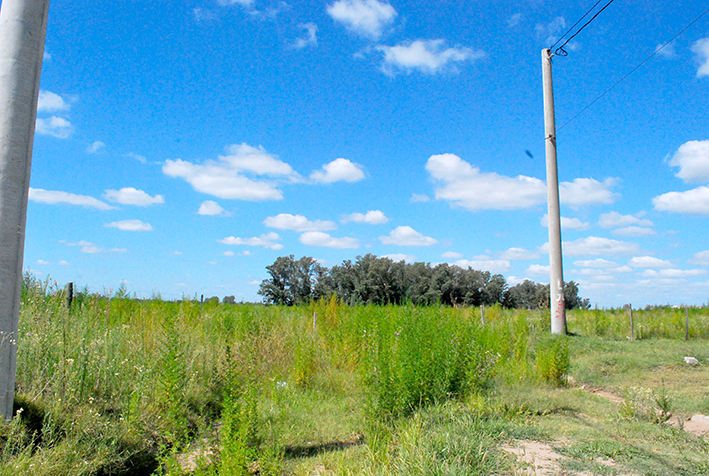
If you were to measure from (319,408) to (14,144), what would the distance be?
4962 mm

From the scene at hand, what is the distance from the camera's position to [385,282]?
39531mm

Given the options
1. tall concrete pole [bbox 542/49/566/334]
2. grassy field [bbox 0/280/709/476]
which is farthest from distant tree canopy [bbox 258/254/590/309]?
grassy field [bbox 0/280/709/476]

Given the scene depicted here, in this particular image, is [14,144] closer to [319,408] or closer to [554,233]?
[319,408]

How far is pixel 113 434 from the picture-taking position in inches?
192

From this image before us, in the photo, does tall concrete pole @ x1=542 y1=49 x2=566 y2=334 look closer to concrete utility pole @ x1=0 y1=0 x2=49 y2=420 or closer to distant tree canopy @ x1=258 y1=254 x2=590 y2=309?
concrete utility pole @ x1=0 y1=0 x2=49 y2=420

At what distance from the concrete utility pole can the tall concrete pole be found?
11.8 m

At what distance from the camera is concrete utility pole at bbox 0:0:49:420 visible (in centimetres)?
460

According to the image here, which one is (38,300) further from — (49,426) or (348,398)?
(348,398)

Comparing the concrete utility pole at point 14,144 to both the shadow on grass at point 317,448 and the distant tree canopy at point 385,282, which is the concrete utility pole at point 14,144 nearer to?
the shadow on grass at point 317,448

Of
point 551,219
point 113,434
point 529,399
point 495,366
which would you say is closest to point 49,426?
point 113,434

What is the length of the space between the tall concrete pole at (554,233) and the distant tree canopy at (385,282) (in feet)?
75.2

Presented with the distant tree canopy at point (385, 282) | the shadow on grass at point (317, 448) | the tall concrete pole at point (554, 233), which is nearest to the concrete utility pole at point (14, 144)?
the shadow on grass at point (317, 448)

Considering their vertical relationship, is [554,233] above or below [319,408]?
above

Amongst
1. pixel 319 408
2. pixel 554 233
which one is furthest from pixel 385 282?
→ pixel 319 408
